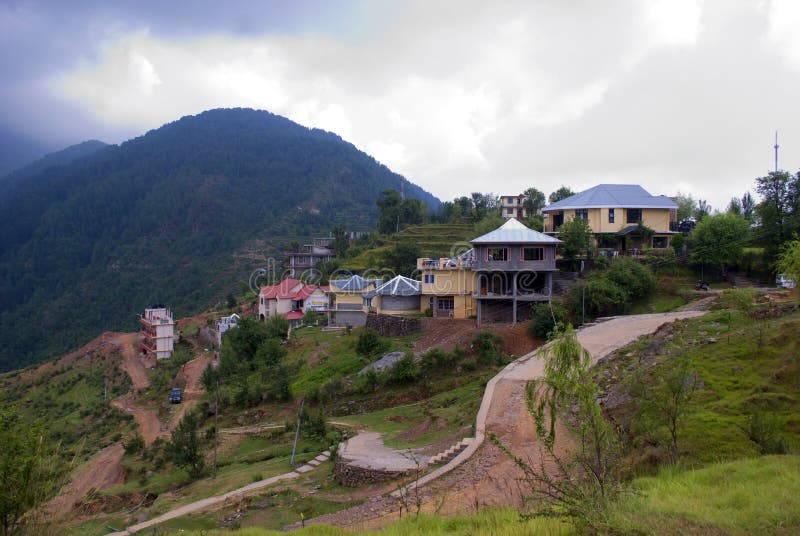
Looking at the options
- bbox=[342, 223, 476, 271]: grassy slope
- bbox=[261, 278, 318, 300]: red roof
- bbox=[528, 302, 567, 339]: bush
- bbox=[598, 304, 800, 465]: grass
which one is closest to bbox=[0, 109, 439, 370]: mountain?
bbox=[342, 223, 476, 271]: grassy slope

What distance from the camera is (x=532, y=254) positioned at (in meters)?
29.4

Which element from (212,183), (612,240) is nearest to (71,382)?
(612,240)

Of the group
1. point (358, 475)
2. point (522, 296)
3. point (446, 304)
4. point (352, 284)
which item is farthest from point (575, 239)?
point (358, 475)

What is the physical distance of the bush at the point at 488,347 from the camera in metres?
23.3

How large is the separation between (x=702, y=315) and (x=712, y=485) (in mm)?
13705

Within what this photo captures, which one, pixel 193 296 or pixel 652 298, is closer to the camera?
pixel 652 298

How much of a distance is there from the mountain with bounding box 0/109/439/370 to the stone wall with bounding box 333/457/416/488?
6194 cm

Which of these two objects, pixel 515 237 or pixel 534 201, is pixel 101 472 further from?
pixel 534 201

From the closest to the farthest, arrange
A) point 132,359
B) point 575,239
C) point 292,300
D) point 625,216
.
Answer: point 575,239
point 625,216
point 292,300
point 132,359

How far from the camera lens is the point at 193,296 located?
76.0m

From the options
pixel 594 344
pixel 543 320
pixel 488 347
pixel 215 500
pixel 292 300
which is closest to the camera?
pixel 215 500

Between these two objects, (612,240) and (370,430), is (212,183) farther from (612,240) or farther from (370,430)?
(370,430)

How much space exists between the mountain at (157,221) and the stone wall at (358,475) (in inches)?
2439

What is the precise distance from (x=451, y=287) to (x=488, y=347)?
26.5 feet
